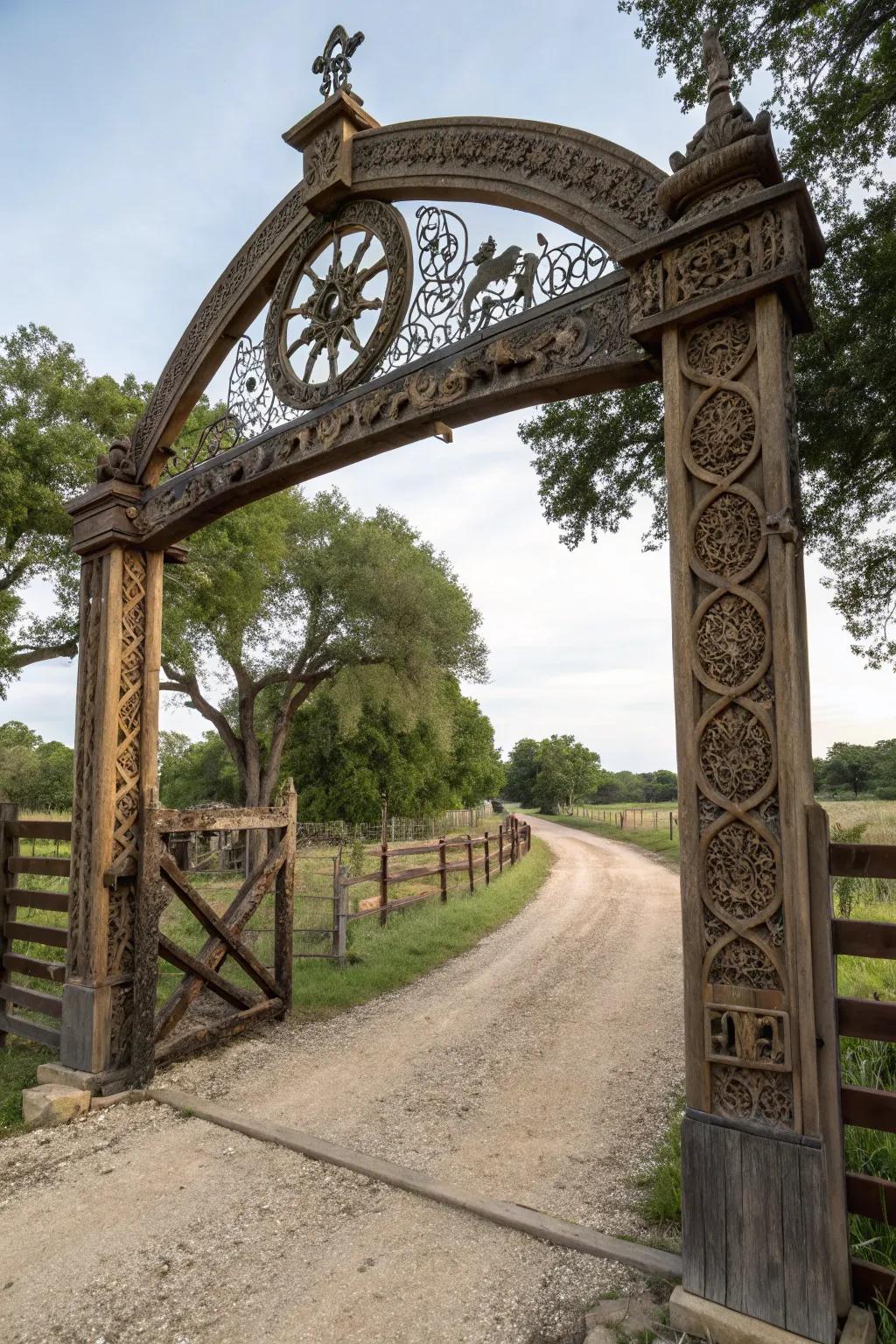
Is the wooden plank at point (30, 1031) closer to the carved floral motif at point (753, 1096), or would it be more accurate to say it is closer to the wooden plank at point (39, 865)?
the wooden plank at point (39, 865)

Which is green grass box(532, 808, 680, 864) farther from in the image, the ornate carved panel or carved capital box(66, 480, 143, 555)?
the ornate carved panel

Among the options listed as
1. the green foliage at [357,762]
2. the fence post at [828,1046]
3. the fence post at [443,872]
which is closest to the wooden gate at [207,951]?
the fence post at [828,1046]

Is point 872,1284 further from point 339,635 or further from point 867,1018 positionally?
point 339,635

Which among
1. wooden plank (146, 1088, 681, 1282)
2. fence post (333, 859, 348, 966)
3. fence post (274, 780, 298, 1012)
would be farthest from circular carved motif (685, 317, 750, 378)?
fence post (333, 859, 348, 966)

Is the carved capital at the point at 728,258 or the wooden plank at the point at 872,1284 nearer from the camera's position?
the wooden plank at the point at 872,1284

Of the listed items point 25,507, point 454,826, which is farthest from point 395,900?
point 454,826

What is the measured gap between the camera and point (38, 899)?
5660mm

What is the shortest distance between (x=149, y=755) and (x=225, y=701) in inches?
796

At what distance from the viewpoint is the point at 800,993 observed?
2453 millimetres

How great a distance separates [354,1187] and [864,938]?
2.60 meters

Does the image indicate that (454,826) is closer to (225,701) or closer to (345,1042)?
(225,701)

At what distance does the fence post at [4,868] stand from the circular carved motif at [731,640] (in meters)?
5.63

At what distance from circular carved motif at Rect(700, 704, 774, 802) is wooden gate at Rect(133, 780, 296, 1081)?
343 centimetres

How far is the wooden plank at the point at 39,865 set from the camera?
5.40 metres
